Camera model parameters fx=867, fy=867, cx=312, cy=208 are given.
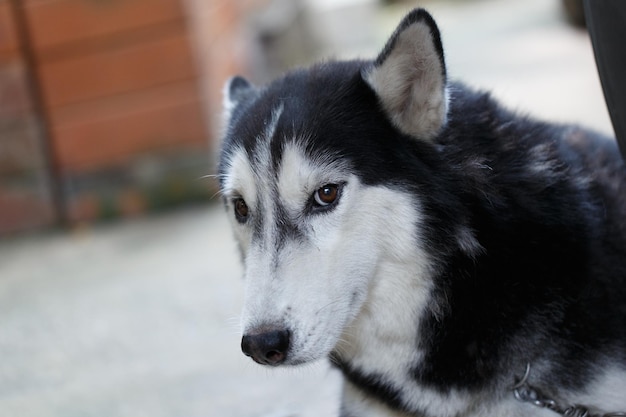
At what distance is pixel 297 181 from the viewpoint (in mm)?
2443

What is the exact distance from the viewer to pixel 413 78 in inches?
97.3

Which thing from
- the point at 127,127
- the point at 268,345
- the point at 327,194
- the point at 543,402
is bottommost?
the point at 127,127

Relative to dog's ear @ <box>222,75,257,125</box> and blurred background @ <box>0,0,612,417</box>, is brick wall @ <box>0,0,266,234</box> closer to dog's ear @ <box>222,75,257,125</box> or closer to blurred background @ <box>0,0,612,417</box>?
blurred background @ <box>0,0,612,417</box>

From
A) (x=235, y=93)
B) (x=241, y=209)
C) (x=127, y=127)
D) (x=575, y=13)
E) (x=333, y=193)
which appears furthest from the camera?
(x=575, y=13)

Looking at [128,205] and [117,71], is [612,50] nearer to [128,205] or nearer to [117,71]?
[117,71]

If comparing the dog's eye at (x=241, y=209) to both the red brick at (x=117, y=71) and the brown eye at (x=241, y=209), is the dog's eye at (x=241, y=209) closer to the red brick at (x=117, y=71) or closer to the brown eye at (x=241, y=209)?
the brown eye at (x=241, y=209)

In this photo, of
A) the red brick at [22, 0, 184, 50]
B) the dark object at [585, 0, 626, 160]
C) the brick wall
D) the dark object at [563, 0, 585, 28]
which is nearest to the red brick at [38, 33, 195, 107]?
the brick wall

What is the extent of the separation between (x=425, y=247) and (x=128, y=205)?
5099mm

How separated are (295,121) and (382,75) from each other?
0.93 feet

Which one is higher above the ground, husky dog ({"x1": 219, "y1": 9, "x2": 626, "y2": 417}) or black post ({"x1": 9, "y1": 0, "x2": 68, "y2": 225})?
husky dog ({"x1": 219, "y1": 9, "x2": 626, "y2": 417})

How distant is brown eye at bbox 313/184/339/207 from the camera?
2436mm

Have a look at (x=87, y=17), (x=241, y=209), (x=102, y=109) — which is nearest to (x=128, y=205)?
(x=102, y=109)

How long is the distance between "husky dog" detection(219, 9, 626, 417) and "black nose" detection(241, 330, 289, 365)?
0.03 meters

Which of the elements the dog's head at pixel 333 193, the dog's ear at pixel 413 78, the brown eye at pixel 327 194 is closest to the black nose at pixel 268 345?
the dog's head at pixel 333 193
